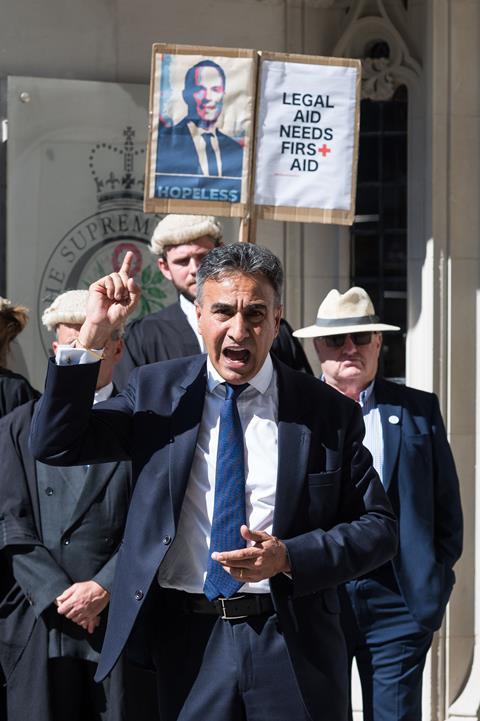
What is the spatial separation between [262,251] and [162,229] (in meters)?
1.99

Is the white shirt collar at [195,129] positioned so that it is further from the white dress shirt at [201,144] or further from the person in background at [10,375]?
the person in background at [10,375]

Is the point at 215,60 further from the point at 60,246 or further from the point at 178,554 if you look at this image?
the point at 178,554

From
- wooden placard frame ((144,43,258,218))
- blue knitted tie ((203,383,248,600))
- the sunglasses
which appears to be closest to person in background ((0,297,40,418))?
wooden placard frame ((144,43,258,218))

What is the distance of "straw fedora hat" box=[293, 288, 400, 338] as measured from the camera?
5.63m

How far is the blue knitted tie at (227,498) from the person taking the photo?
3732 millimetres

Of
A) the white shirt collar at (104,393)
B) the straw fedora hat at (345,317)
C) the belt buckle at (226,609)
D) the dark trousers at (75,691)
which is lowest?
the dark trousers at (75,691)

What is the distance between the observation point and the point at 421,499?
18.1ft

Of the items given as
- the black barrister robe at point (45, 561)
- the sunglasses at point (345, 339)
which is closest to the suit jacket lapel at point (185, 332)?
the sunglasses at point (345, 339)

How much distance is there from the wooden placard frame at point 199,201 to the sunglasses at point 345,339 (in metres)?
0.72

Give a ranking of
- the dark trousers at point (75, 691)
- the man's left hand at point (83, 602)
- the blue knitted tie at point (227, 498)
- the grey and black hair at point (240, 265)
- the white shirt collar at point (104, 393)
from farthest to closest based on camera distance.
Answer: the white shirt collar at point (104, 393) < the dark trousers at point (75, 691) < the man's left hand at point (83, 602) < the grey and black hair at point (240, 265) < the blue knitted tie at point (227, 498)

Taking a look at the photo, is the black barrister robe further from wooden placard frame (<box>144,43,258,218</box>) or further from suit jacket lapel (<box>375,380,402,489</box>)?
wooden placard frame (<box>144,43,258,218</box>)

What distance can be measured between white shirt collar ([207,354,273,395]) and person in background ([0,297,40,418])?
75.3 inches

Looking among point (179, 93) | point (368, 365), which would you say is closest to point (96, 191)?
point (179, 93)

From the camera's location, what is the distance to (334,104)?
6.13 m
